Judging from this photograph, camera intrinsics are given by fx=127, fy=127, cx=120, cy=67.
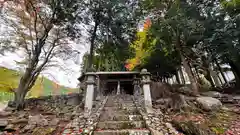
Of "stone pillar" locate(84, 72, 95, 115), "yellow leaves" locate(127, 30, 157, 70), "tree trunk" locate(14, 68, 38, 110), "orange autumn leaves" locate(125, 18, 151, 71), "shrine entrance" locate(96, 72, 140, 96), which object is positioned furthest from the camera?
"orange autumn leaves" locate(125, 18, 151, 71)

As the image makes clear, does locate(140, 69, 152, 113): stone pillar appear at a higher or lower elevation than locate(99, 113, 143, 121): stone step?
higher

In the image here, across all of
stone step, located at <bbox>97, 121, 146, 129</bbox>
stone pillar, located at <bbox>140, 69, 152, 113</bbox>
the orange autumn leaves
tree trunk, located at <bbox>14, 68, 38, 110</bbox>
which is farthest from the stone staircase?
the orange autumn leaves

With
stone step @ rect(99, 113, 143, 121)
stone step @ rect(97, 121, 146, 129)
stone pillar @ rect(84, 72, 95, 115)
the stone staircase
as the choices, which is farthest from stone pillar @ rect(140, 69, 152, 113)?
stone pillar @ rect(84, 72, 95, 115)

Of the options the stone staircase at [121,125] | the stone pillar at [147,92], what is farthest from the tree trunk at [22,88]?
the stone pillar at [147,92]

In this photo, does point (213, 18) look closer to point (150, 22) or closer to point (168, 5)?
point (168, 5)

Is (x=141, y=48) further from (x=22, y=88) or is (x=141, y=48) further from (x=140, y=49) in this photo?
(x=22, y=88)

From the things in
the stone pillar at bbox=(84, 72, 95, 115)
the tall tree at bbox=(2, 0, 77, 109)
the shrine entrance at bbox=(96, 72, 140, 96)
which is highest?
the tall tree at bbox=(2, 0, 77, 109)

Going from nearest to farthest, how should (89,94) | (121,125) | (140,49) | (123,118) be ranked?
(121,125)
(123,118)
(89,94)
(140,49)

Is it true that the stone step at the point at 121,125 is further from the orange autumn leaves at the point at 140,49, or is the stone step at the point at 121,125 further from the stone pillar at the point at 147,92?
the orange autumn leaves at the point at 140,49

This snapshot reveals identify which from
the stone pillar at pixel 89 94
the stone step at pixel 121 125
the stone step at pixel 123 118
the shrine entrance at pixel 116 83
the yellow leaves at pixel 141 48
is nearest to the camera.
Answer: the stone step at pixel 121 125

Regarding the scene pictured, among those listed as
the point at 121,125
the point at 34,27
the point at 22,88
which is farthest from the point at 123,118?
the point at 34,27

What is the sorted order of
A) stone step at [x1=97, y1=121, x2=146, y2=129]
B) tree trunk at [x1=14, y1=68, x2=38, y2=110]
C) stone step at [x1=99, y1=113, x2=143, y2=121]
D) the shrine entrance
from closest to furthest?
stone step at [x1=97, y1=121, x2=146, y2=129] → stone step at [x1=99, y1=113, x2=143, y2=121] → tree trunk at [x1=14, y1=68, x2=38, y2=110] → the shrine entrance

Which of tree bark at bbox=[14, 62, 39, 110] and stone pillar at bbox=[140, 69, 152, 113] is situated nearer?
stone pillar at bbox=[140, 69, 152, 113]

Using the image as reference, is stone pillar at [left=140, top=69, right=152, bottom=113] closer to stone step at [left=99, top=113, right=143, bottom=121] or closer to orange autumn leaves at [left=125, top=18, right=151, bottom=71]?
stone step at [left=99, top=113, right=143, bottom=121]
